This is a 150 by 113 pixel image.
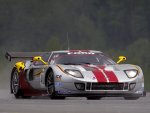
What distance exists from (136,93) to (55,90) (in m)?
1.53

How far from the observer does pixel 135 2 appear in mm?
55625

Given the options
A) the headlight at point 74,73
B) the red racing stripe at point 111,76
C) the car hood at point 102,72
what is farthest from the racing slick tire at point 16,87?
the red racing stripe at point 111,76

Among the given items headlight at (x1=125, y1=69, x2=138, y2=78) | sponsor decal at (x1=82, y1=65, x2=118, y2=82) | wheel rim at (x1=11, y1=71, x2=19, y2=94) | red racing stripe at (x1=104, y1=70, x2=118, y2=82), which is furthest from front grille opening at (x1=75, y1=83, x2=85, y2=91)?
wheel rim at (x1=11, y1=71, x2=19, y2=94)

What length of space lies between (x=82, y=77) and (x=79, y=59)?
4.46ft

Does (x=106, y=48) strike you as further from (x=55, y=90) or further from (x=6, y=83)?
(x=55, y=90)

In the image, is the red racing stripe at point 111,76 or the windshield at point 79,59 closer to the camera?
the red racing stripe at point 111,76

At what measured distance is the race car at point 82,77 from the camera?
49.5 ft

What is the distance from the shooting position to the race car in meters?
15.1

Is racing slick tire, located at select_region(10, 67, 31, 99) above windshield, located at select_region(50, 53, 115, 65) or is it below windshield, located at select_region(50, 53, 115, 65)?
below

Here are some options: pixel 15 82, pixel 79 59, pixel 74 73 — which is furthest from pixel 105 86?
pixel 15 82

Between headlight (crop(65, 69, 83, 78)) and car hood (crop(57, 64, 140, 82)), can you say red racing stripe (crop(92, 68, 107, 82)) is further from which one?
headlight (crop(65, 69, 83, 78))

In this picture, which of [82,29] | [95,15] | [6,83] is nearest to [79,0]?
[95,15]

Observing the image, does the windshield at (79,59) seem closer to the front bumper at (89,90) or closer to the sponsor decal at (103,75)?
the sponsor decal at (103,75)

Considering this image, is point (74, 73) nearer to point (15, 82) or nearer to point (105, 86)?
point (105, 86)
